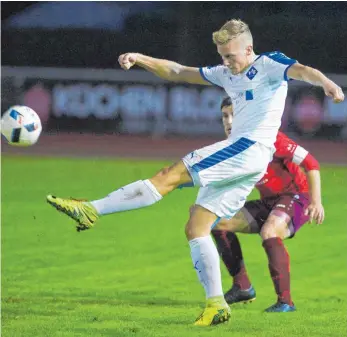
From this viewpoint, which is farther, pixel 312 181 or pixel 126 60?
pixel 312 181

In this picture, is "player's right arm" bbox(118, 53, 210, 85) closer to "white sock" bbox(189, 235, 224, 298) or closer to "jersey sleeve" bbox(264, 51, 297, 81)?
"jersey sleeve" bbox(264, 51, 297, 81)

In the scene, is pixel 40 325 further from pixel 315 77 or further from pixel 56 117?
pixel 56 117

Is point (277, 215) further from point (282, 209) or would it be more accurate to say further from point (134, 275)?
point (134, 275)

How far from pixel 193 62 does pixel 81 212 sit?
1697 centimetres

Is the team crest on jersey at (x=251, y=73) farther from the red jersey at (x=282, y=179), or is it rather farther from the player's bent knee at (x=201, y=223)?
the red jersey at (x=282, y=179)

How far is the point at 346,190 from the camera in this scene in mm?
14383

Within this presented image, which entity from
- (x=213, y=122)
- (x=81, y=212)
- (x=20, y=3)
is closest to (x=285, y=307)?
(x=81, y=212)

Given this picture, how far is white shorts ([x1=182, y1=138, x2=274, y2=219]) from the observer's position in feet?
21.0

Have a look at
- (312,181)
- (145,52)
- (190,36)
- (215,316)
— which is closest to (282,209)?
(312,181)

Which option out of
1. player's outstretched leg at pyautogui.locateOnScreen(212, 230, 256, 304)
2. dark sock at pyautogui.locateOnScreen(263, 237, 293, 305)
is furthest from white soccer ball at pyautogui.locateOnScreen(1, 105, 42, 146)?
dark sock at pyautogui.locateOnScreen(263, 237, 293, 305)

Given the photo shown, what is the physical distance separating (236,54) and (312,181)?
136cm

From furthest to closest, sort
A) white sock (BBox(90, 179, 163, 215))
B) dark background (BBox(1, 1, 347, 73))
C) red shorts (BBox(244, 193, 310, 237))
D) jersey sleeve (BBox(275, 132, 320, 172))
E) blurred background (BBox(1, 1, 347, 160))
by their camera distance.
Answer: dark background (BBox(1, 1, 347, 73)) → blurred background (BBox(1, 1, 347, 160)) → red shorts (BBox(244, 193, 310, 237)) → jersey sleeve (BBox(275, 132, 320, 172)) → white sock (BBox(90, 179, 163, 215))

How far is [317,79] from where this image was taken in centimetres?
593

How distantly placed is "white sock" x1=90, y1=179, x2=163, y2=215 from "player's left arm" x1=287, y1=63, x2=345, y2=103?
3.82ft
